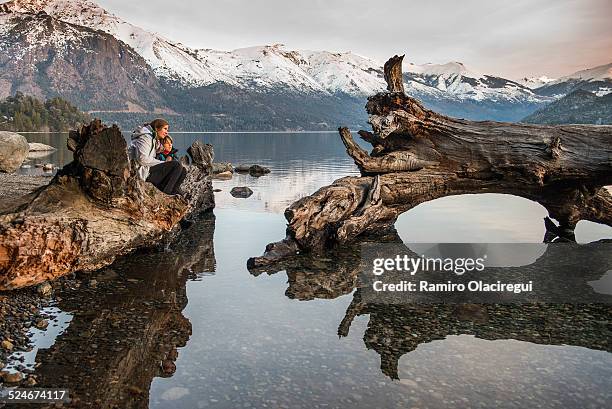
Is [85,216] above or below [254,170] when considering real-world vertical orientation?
above

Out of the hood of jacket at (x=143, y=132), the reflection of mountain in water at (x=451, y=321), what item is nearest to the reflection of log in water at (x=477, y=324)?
the reflection of mountain in water at (x=451, y=321)

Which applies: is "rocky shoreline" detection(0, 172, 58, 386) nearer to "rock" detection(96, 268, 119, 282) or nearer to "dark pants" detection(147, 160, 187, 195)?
"rock" detection(96, 268, 119, 282)

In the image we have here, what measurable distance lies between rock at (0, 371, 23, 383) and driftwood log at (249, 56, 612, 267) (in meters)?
6.48

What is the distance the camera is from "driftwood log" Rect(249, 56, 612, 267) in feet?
42.0

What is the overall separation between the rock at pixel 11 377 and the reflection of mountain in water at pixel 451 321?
14.0ft

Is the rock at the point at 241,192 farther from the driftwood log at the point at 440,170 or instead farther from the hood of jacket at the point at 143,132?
the driftwood log at the point at 440,170

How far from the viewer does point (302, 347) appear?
7.23 meters

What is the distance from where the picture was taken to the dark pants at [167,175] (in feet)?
47.2

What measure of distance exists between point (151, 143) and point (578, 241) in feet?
39.4

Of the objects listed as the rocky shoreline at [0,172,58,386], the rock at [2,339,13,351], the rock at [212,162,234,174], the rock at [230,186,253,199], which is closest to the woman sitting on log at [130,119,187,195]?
the rocky shoreline at [0,172,58,386]

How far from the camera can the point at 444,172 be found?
46.8 ft

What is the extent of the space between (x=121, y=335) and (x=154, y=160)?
7.16m

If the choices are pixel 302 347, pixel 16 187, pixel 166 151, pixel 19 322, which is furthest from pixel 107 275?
A: pixel 16 187

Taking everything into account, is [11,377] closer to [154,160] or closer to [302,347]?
[302,347]
